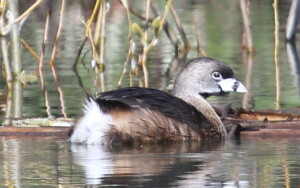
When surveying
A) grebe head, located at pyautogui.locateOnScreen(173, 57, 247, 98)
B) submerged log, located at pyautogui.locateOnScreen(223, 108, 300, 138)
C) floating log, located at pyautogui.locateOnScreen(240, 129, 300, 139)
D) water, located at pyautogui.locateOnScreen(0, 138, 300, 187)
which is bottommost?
water, located at pyautogui.locateOnScreen(0, 138, 300, 187)

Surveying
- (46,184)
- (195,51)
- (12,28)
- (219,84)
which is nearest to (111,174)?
(46,184)

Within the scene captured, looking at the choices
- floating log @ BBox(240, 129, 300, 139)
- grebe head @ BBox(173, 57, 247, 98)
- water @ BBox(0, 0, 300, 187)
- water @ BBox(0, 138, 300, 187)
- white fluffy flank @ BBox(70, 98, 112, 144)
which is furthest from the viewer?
grebe head @ BBox(173, 57, 247, 98)

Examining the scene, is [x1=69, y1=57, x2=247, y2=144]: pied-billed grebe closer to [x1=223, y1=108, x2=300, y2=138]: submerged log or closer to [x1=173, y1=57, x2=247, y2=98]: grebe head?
[x1=223, y1=108, x2=300, y2=138]: submerged log

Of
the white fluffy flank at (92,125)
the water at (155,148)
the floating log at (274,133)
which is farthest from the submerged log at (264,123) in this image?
the white fluffy flank at (92,125)

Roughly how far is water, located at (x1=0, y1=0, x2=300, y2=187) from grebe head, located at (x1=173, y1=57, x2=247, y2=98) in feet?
2.70

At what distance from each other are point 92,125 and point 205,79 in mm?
1369

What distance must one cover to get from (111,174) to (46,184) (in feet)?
1.62

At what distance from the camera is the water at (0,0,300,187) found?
7508mm

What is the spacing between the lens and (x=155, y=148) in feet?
29.4

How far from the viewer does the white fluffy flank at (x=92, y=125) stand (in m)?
8.97

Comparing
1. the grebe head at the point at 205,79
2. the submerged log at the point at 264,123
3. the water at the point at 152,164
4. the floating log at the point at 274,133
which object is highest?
the grebe head at the point at 205,79

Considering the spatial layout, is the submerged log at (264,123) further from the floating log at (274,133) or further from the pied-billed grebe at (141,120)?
the pied-billed grebe at (141,120)

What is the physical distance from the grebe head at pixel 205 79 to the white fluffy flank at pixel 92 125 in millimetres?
1143

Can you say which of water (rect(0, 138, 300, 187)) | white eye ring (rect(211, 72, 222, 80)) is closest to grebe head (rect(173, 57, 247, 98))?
white eye ring (rect(211, 72, 222, 80))
